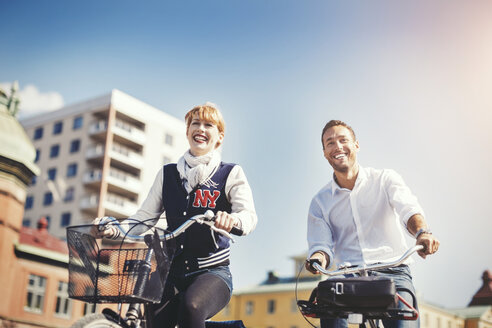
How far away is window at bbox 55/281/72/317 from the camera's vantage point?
3416 cm

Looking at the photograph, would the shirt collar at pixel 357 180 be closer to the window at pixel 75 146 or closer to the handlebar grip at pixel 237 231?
the handlebar grip at pixel 237 231

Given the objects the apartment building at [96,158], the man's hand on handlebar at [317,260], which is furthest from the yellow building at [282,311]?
the man's hand on handlebar at [317,260]

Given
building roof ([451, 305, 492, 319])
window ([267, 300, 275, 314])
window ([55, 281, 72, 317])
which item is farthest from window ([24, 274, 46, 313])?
building roof ([451, 305, 492, 319])

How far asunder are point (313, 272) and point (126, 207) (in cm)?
5545

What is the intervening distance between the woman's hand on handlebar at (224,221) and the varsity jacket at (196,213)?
268 millimetres

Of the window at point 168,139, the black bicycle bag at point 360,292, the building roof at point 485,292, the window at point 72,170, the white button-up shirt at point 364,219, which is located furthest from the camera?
the window at point 168,139

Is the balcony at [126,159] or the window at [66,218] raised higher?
the balcony at [126,159]

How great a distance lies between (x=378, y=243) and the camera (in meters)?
4.04

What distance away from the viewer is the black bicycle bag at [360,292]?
311cm

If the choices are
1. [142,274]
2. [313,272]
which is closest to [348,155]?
[313,272]

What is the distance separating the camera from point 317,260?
390cm

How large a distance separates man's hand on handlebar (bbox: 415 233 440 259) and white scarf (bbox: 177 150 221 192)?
1354 mm

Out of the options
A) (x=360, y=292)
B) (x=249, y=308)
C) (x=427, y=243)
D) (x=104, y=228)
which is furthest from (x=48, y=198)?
(x=360, y=292)

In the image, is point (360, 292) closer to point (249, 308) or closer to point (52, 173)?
point (249, 308)
